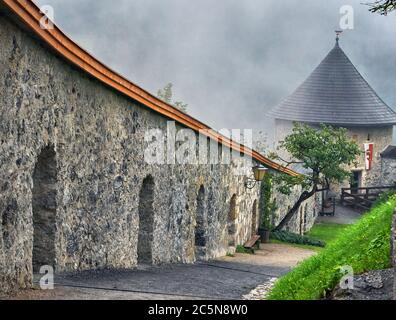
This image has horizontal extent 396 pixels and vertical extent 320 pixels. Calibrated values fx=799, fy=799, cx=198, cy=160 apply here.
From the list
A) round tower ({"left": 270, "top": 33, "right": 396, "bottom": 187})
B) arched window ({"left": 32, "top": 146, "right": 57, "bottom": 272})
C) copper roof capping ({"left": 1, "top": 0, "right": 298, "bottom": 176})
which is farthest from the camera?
round tower ({"left": 270, "top": 33, "right": 396, "bottom": 187})

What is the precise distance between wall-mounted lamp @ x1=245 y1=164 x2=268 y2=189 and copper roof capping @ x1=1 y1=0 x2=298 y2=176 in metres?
5.30

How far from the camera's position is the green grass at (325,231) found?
30434mm

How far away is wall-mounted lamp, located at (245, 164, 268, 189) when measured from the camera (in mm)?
22344

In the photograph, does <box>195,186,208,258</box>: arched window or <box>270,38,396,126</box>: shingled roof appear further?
<box>270,38,396,126</box>: shingled roof

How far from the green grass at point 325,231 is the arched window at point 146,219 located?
16.2 meters

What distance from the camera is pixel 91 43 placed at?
79188 mm

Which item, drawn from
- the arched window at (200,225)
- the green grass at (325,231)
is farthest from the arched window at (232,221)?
the green grass at (325,231)

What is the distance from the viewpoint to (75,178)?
10.8 m

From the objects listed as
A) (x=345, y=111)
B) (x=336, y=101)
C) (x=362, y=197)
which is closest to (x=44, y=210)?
(x=362, y=197)

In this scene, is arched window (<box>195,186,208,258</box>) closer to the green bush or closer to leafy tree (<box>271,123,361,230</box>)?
leafy tree (<box>271,123,361,230</box>)

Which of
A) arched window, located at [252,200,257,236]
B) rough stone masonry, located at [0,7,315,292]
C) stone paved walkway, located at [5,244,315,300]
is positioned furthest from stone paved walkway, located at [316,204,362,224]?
rough stone masonry, located at [0,7,315,292]

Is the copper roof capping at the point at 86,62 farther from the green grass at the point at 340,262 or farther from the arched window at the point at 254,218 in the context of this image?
the arched window at the point at 254,218
